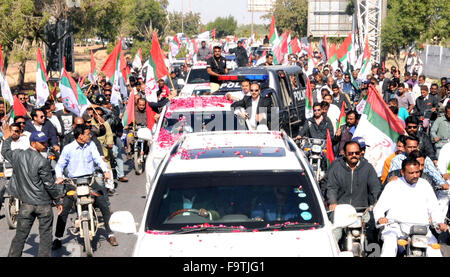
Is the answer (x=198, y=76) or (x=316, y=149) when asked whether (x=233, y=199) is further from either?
(x=198, y=76)

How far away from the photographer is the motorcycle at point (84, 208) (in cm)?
958

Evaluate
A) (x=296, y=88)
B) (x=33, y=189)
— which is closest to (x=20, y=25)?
(x=296, y=88)

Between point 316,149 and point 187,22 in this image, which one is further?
point 187,22

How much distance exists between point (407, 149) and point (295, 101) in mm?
8351

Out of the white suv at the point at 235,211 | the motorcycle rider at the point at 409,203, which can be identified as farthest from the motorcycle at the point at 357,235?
the white suv at the point at 235,211

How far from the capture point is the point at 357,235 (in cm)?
799

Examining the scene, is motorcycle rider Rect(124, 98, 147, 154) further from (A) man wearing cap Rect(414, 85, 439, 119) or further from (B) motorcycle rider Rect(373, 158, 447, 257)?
(B) motorcycle rider Rect(373, 158, 447, 257)

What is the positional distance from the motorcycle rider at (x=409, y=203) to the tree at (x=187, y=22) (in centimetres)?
11706

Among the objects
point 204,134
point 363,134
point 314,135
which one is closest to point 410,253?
point 204,134

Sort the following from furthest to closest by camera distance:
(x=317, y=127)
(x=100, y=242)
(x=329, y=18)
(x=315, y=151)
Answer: (x=329, y=18)
(x=317, y=127)
(x=315, y=151)
(x=100, y=242)

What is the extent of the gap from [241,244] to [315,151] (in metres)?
6.97

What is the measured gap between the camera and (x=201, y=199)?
6.29 metres

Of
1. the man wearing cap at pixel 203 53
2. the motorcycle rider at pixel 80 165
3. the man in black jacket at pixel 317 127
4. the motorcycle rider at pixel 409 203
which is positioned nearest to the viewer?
the motorcycle rider at pixel 409 203

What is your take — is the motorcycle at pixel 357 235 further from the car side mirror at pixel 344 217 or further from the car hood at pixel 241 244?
the car hood at pixel 241 244
